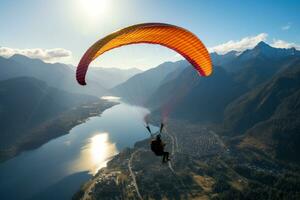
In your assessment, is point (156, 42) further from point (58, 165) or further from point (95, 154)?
point (95, 154)

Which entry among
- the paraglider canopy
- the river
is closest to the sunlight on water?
the river

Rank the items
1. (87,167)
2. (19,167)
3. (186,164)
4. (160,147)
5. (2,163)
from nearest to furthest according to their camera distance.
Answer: (160,147), (186,164), (87,167), (19,167), (2,163)

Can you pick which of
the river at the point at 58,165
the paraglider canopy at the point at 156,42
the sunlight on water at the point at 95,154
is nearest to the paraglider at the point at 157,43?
the paraglider canopy at the point at 156,42

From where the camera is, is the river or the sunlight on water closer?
the river

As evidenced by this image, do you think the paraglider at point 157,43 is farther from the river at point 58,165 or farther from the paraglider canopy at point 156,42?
the river at point 58,165

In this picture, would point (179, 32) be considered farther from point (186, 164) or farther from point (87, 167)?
point (87, 167)

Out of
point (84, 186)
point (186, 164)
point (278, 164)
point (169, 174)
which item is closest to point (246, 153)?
point (278, 164)

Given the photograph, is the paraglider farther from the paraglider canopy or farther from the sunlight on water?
the sunlight on water

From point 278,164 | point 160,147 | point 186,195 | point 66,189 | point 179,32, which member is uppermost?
point 179,32
